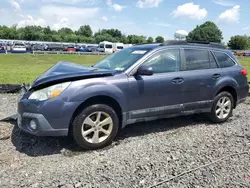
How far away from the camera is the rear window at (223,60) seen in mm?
6154

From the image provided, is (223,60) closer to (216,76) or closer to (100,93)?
(216,76)

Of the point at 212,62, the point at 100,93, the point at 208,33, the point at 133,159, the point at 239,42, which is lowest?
the point at 133,159

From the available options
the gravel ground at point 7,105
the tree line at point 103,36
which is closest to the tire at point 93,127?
the gravel ground at point 7,105

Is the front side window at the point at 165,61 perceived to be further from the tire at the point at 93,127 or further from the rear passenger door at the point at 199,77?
the tire at the point at 93,127

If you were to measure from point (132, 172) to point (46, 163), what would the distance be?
1.22 meters

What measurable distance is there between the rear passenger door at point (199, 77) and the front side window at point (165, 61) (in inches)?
7.2

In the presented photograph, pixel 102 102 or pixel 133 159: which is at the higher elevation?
pixel 102 102

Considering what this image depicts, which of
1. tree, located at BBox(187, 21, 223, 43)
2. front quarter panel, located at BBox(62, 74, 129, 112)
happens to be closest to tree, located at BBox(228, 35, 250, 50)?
tree, located at BBox(187, 21, 223, 43)

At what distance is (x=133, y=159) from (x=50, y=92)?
4.99ft

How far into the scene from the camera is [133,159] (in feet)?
13.6

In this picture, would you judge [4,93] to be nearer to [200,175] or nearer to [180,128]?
[180,128]

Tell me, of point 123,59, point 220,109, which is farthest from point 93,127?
point 220,109

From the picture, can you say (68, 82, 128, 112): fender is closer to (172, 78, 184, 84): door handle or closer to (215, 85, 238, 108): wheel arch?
(172, 78, 184, 84): door handle

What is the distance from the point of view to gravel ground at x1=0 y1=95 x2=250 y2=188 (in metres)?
3.62
